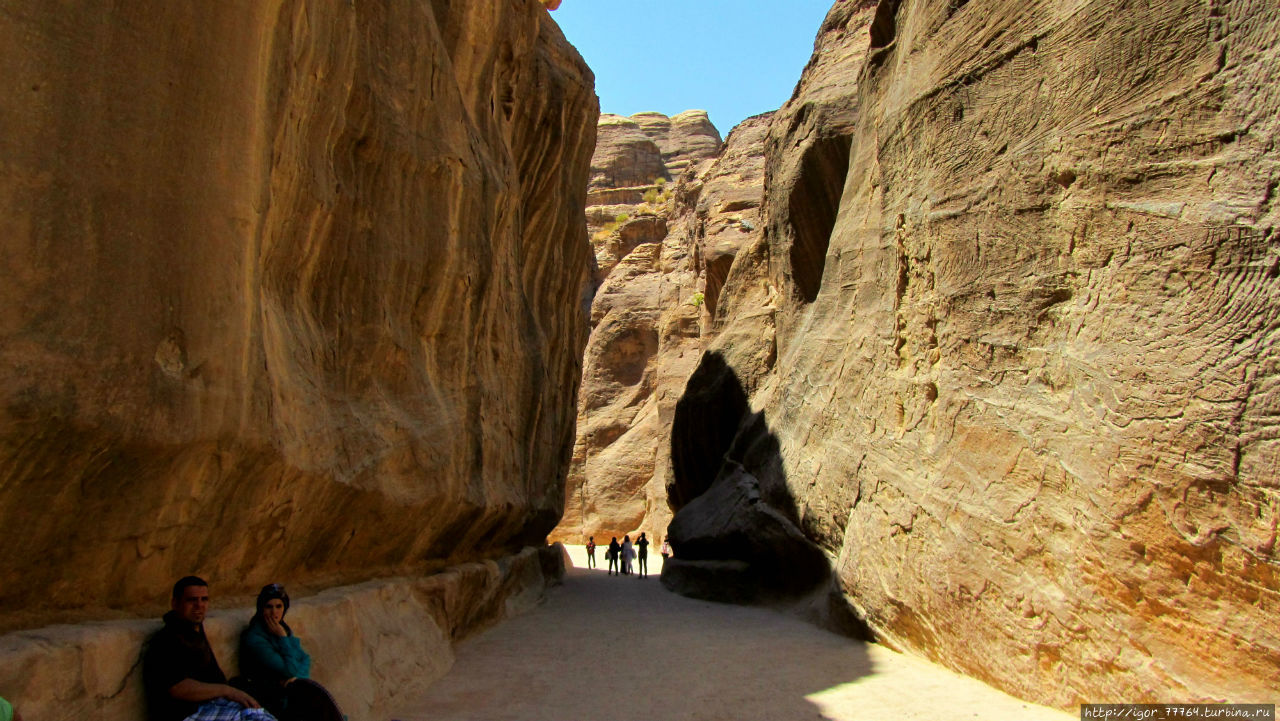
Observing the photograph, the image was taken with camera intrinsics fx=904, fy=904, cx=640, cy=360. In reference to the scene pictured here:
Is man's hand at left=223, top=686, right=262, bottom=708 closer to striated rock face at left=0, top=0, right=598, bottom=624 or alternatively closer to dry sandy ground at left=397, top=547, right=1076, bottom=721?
striated rock face at left=0, top=0, right=598, bottom=624

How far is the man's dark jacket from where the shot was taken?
393cm

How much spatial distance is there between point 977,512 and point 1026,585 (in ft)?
3.02

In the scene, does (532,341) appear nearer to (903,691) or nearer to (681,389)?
(903,691)

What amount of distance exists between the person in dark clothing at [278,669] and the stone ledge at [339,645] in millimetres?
109

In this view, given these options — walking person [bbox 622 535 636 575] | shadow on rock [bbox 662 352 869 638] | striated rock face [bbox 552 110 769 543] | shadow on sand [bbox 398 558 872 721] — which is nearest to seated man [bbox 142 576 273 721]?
shadow on sand [bbox 398 558 872 721]

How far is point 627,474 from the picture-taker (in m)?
33.0

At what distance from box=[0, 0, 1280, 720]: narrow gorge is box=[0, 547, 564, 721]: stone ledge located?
3 centimetres

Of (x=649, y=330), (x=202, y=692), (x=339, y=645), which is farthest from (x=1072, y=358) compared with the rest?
(x=649, y=330)

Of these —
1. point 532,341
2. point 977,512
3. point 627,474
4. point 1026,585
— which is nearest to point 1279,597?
point 1026,585

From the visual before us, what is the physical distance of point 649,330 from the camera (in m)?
36.7

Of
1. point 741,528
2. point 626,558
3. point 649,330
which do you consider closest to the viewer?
point 741,528

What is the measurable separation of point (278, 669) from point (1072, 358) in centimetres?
611

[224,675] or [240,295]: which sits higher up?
[240,295]

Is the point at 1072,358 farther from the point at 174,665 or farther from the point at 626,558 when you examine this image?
the point at 626,558
